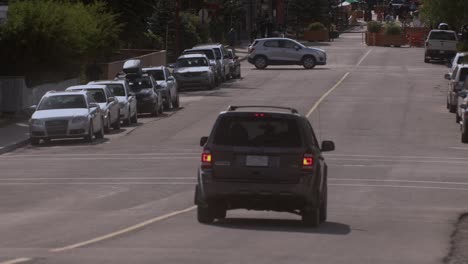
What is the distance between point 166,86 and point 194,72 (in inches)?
405

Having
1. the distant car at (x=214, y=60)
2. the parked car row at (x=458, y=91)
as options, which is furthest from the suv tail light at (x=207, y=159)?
the distant car at (x=214, y=60)

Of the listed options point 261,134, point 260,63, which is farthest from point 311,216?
point 260,63

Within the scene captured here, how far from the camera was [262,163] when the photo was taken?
17734 mm

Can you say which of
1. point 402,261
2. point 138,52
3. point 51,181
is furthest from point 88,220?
point 138,52

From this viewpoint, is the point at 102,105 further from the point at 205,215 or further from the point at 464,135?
the point at 205,215

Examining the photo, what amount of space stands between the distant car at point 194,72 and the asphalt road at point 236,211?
4.74 meters

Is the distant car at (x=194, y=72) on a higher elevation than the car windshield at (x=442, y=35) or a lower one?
higher

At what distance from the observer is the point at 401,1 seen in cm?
16550

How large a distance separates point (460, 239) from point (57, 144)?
22.3 m

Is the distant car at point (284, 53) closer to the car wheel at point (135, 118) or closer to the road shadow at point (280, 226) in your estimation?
the car wheel at point (135, 118)

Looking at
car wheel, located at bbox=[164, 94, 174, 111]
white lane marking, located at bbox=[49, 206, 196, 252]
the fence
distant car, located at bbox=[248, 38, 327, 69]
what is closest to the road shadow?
white lane marking, located at bbox=[49, 206, 196, 252]

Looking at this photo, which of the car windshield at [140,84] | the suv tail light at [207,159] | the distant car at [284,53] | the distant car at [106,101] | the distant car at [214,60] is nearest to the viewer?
the suv tail light at [207,159]

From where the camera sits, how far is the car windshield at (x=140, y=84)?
157 feet

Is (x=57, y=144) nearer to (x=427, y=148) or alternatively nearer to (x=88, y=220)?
(x=427, y=148)
